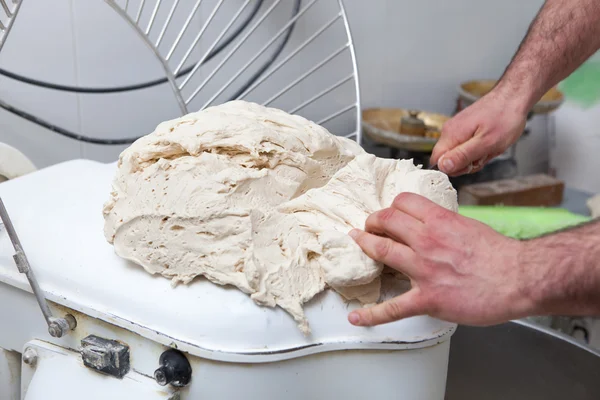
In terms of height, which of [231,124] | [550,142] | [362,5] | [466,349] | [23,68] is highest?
[362,5]

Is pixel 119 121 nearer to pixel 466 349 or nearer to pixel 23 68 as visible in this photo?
pixel 23 68

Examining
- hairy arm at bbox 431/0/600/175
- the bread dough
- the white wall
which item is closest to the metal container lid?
the white wall

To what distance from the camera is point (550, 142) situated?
2.15 m

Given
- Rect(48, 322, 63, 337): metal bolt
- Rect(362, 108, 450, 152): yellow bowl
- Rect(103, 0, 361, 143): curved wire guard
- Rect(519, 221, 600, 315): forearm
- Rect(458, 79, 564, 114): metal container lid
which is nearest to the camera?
Rect(519, 221, 600, 315): forearm

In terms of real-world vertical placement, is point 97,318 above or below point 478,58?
below

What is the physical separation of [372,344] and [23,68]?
3.06ft

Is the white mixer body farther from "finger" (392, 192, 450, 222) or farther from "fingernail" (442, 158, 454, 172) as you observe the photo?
"fingernail" (442, 158, 454, 172)

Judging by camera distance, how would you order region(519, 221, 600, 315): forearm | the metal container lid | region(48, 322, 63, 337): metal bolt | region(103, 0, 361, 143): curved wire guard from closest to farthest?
region(519, 221, 600, 315): forearm
region(48, 322, 63, 337): metal bolt
region(103, 0, 361, 143): curved wire guard
the metal container lid

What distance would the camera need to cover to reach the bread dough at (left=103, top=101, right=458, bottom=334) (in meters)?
0.55

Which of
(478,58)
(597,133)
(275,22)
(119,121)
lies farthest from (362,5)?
(597,133)

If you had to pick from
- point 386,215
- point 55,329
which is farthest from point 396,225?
point 55,329

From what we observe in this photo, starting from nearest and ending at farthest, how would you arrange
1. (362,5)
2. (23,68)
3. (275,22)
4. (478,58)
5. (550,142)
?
(23,68), (275,22), (362,5), (478,58), (550,142)

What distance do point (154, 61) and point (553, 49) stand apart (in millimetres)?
839

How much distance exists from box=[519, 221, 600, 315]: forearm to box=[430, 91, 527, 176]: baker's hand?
0.27 meters
